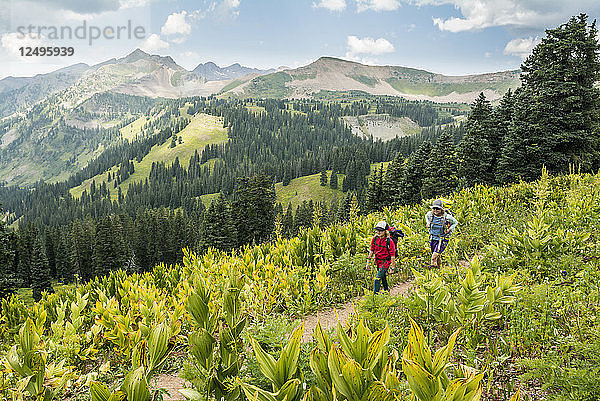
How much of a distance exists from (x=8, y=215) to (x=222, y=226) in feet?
706

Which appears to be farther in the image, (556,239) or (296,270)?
(296,270)

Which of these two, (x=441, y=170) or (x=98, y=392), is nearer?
(x=98, y=392)

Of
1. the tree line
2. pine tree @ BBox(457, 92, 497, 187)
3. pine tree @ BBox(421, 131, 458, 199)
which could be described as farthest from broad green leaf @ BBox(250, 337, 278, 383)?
pine tree @ BBox(421, 131, 458, 199)

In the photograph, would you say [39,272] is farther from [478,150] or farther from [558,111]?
[558,111]

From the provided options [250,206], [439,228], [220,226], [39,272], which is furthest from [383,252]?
[39,272]

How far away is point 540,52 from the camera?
26.9 meters

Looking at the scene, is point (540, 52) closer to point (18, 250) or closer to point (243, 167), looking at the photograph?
point (18, 250)

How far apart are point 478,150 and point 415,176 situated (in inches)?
576

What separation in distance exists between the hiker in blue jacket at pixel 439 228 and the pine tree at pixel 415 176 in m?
43.4

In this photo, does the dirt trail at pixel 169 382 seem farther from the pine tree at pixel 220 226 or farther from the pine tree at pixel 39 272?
the pine tree at pixel 39 272

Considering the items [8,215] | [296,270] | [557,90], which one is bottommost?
[8,215]

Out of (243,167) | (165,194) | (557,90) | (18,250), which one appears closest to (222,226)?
(557,90)

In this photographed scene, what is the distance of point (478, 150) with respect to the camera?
3797 cm

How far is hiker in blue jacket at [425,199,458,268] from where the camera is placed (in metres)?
8.56
